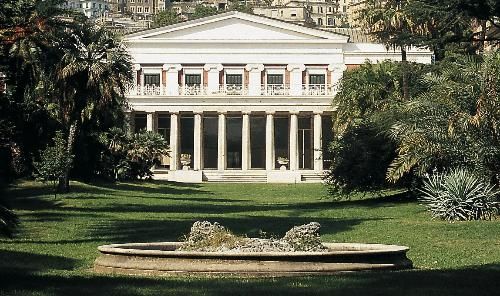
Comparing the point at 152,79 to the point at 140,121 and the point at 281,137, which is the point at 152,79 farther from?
the point at 281,137

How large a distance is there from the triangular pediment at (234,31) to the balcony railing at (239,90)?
4.51 m

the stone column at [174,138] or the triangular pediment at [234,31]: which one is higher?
the triangular pediment at [234,31]

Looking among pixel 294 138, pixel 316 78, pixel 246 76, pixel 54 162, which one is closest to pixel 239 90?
pixel 246 76

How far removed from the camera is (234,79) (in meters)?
101

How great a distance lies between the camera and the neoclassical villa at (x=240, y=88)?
3792 inches

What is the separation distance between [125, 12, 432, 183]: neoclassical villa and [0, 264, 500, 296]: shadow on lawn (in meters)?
76.2

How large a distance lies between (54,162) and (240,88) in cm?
4794

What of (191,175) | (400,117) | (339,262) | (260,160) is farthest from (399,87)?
(339,262)

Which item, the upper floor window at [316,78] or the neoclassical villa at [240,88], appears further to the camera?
the upper floor window at [316,78]

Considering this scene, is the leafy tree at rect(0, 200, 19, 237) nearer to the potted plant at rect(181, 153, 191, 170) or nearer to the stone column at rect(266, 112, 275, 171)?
the potted plant at rect(181, 153, 191, 170)

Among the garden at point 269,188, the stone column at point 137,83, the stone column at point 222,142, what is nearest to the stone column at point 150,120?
the stone column at point 137,83

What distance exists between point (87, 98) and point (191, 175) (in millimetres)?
37163

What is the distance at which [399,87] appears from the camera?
6456 centimetres

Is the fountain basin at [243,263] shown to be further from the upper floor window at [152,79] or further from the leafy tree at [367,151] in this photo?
the upper floor window at [152,79]
